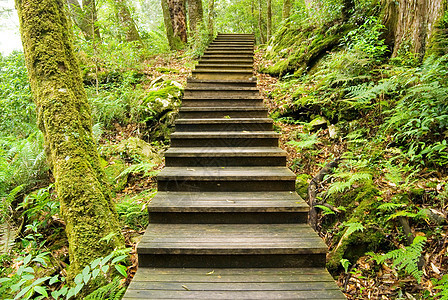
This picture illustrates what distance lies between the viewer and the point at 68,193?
2.54 m

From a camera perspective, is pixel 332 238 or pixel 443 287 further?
pixel 332 238

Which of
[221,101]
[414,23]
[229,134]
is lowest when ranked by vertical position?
[229,134]

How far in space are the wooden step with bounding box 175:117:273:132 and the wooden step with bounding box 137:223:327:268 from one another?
2295 millimetres

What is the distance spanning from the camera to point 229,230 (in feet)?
8.90

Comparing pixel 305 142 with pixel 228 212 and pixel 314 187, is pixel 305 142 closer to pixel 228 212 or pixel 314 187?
pixel 314 187

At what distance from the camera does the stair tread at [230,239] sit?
237cm

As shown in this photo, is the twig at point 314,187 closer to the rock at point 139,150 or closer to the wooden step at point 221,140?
the wooden step at point 221,140

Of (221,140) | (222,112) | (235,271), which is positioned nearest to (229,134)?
(221,140)

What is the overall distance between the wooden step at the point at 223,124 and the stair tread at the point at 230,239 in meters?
2.09

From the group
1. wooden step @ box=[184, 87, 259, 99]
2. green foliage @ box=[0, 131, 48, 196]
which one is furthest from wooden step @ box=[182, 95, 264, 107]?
green foliage @ box=[0, 131, 48, 196]

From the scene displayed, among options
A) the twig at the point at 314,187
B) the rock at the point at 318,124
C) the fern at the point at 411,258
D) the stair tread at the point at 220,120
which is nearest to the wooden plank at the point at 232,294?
the fern at the point at 411,258

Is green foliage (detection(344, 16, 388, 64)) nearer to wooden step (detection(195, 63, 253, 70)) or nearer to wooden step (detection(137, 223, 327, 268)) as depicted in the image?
wooden step (detection(195, 63, 253, 70))

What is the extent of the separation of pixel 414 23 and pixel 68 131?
19.4 ft

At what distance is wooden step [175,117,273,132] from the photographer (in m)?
4.43
